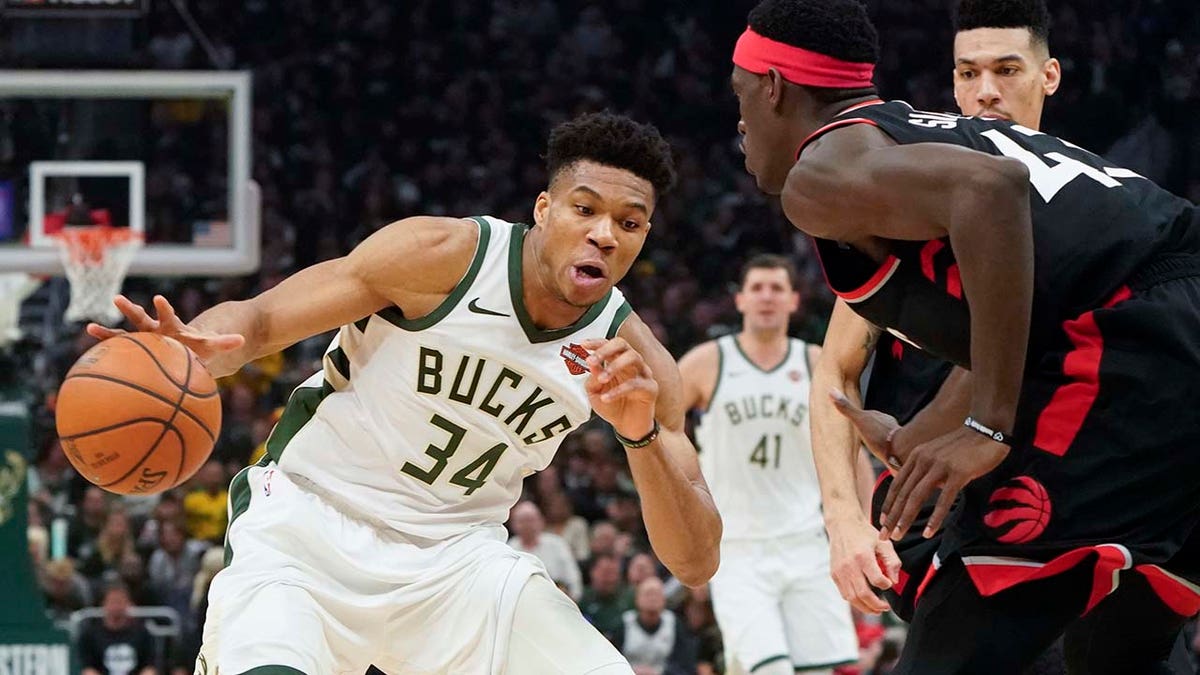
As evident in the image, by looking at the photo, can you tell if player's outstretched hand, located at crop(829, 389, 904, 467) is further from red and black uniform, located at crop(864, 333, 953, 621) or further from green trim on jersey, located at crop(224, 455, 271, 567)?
green trim on jersey, located at crop(224, 455, 271, 567)

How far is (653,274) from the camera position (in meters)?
16.2

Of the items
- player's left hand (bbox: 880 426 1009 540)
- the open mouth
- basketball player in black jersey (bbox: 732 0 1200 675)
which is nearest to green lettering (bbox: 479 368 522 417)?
the open mouth

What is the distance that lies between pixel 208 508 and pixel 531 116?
7076 mm

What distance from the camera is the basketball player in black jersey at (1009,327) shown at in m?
3.17

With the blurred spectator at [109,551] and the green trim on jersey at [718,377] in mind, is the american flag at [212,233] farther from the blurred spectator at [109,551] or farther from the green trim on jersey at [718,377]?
the green trim on jersey at [718,377]

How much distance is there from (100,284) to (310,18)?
28.7 ft

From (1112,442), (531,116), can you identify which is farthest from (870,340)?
(531,116)

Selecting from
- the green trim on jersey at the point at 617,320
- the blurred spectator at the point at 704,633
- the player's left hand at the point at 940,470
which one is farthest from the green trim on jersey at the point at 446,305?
the blurred spectator at the point at 704,633

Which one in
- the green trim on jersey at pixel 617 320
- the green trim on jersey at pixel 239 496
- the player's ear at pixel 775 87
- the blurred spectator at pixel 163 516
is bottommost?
the blurred spectator at pixel 163 516

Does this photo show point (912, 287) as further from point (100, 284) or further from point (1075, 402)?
point (100, 284)

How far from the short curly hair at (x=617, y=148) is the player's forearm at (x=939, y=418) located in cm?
123

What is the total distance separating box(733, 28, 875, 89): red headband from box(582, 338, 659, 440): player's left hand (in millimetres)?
733

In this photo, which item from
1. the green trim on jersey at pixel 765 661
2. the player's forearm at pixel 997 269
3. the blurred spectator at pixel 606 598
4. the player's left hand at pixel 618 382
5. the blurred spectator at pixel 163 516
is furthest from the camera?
the blurred spectator at pixel 163 516

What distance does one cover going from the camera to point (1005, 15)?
489 cm
